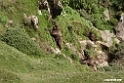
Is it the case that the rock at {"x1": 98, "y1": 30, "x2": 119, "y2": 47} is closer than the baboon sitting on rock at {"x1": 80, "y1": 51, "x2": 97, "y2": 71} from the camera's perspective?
No

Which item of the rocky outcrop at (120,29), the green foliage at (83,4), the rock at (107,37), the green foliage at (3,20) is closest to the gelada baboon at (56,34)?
the green foliage at (3,20)

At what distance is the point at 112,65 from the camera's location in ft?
156

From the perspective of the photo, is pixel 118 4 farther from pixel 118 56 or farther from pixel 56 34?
pixel 56 34

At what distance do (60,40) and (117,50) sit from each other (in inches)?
465

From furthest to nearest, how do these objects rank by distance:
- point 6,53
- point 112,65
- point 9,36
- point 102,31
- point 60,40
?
point 102,31
point 112,65
point 60,40
point 9,36
point 6,53

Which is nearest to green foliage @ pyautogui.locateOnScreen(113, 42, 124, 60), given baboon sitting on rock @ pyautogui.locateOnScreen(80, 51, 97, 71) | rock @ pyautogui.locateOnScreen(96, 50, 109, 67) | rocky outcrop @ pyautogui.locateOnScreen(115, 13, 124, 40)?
rock @ pyautogui.locateOnScreen(96, 50, 109, 67)

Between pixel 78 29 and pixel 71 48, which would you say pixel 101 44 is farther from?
pixel 71 48

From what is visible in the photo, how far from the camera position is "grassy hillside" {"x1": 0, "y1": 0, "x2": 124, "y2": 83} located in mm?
22730

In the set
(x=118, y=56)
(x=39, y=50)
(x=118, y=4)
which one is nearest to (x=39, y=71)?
(x=39, y=50)

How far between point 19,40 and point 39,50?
2584 mm

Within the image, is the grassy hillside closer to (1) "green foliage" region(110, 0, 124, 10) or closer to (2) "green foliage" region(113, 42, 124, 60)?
(2) "green foliage" region(113, 42, 124, 60)

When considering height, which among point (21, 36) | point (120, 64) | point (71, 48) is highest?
point (21, 36)

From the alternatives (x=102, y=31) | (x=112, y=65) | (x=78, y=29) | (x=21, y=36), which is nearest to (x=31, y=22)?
(x=21, y=36)

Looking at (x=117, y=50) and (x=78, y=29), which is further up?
(x=78, y=29)
